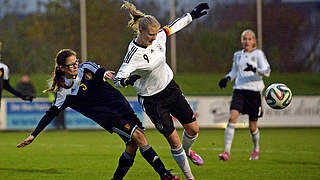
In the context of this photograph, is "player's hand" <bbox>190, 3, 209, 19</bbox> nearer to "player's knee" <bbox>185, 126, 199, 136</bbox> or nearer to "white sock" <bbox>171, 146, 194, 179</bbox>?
"player's knee" <bbox>185, 126, 199, 136</bbox>

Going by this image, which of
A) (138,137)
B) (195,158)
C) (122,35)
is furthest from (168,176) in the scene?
(122,35)

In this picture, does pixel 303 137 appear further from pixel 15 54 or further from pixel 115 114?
pixel 15 54

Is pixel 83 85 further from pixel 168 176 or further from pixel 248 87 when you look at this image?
pixel 248 87

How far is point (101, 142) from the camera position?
16.9 meters

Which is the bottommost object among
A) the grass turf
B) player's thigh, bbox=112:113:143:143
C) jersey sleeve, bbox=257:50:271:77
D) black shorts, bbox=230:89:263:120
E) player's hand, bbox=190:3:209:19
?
the grass turf

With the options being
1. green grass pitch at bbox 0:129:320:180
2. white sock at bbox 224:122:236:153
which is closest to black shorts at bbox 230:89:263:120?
white sock at bbox 224:122:236:153

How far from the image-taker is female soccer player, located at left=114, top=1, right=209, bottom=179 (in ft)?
25.8

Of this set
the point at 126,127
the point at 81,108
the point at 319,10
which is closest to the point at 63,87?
the point at 81,108

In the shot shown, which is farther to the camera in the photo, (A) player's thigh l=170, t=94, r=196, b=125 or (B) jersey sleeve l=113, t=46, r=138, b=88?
(A) player's thigh l=170, t=94, r=196, b=125

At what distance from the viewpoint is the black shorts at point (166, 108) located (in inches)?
318

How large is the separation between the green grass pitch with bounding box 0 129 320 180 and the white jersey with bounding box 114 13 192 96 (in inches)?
64.9

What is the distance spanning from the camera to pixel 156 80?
8180mm

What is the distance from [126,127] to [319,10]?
18.3 m

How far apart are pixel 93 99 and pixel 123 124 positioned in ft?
1.71
